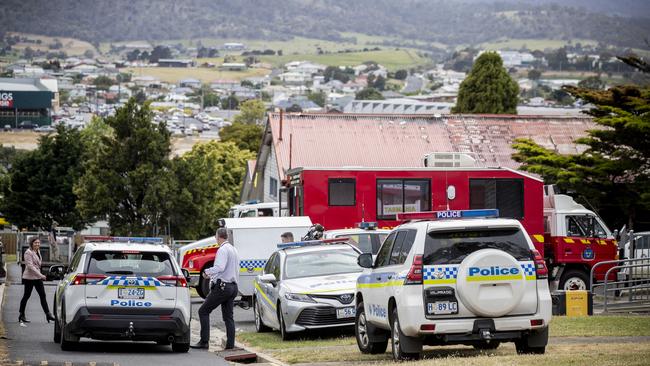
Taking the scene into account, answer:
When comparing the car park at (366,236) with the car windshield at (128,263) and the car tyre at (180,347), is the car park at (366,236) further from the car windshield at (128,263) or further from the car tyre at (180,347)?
the car windshield at (128,263)

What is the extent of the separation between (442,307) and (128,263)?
5.69 meters

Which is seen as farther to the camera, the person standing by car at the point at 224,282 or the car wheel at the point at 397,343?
the person standing by car at the point at 224,282

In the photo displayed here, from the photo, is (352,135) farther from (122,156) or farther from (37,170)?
(37,170)

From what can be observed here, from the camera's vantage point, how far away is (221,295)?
65.4 feet

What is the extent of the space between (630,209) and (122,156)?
28868 millimetres

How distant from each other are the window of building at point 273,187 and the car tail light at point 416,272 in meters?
41.6

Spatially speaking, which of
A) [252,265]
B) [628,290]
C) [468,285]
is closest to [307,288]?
[468,285]

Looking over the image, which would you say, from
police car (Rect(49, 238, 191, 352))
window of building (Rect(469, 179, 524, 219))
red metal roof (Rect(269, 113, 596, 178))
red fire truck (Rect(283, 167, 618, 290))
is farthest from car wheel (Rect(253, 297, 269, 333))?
red metal roof (Rect(269, 113, 596, 178))

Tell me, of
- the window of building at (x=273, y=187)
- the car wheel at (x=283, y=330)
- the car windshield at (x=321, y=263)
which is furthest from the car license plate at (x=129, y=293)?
the window of building at (x=273, y=187)

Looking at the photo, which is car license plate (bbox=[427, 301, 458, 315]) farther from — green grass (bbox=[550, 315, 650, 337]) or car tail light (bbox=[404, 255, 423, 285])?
green grass (bbox=[550, 315, 650, 337])

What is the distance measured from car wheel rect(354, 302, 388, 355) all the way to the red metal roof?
34.8 meters

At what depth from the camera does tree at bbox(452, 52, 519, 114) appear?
7950 centimetres

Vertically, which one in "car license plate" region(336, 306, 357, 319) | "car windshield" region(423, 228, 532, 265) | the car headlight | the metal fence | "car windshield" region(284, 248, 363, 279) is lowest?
the metal fence

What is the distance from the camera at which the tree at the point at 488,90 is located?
79.5m
